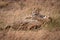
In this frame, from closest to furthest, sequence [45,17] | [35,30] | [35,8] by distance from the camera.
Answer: [35,30], [45,17], [35,8]

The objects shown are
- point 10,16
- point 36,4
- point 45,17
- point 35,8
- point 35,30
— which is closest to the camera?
point 35,30

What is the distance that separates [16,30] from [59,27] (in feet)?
5.00

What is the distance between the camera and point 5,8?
31.4 feet

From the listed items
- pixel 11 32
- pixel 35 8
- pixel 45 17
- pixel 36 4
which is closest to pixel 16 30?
pixel 11 32

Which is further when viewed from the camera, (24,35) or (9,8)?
(9,8)

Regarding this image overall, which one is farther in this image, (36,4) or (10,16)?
(36,4)

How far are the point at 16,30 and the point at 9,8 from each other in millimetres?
2800

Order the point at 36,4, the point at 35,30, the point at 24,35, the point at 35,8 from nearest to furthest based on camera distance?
the point at 24,35 < the point at 35,30 < the point at 35,8 < the point at 36,4

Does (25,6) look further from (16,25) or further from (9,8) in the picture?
(16,25)

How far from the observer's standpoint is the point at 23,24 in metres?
7.23

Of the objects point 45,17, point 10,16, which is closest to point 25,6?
point 10,16

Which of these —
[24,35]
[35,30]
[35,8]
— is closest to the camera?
[24,35]

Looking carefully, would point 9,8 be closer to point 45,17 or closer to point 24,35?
point 45,17

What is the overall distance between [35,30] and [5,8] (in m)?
3.12
